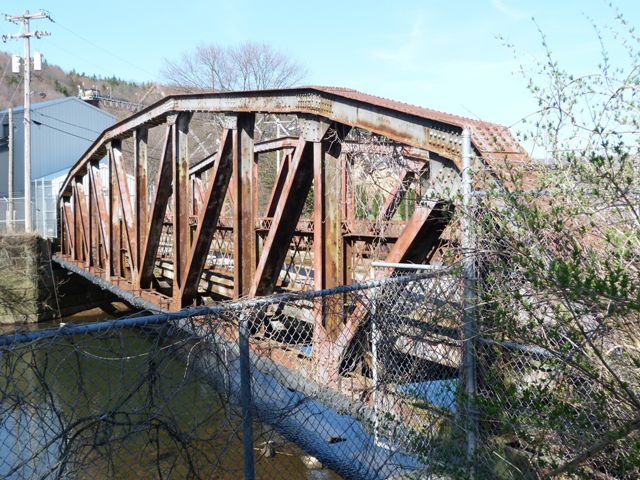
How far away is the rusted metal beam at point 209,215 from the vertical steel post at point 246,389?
430 centimetres

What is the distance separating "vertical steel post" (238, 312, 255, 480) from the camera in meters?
→ 3.24

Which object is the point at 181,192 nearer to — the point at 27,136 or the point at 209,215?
the point at 209,215

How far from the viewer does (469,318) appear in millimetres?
3861

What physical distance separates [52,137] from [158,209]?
125ft

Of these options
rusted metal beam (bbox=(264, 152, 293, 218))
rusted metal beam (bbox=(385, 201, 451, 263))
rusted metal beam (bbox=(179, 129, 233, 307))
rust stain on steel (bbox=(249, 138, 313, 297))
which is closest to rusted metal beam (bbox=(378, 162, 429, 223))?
rust stain on steel (bbox=(249, 138, 313, 297))

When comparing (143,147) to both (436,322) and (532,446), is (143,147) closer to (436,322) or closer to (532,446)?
(436,322)

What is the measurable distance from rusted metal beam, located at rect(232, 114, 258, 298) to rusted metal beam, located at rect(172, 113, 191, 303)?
1593 mm

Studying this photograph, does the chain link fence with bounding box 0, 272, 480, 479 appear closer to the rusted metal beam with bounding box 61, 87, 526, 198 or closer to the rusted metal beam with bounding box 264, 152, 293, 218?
the rusted metal beam with bounding box 61, 87, 526, 198

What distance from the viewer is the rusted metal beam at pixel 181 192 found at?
878 centimetres

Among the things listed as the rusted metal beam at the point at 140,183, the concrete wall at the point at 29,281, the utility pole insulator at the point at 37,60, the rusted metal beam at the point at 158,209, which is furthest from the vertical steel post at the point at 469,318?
the utility pole insulator at the point at 37,60

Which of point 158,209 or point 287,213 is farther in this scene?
point 158,209

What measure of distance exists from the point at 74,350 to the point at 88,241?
15086mm

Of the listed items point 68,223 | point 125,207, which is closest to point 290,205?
point 125,207

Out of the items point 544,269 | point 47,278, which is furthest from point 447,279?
point 47,278
